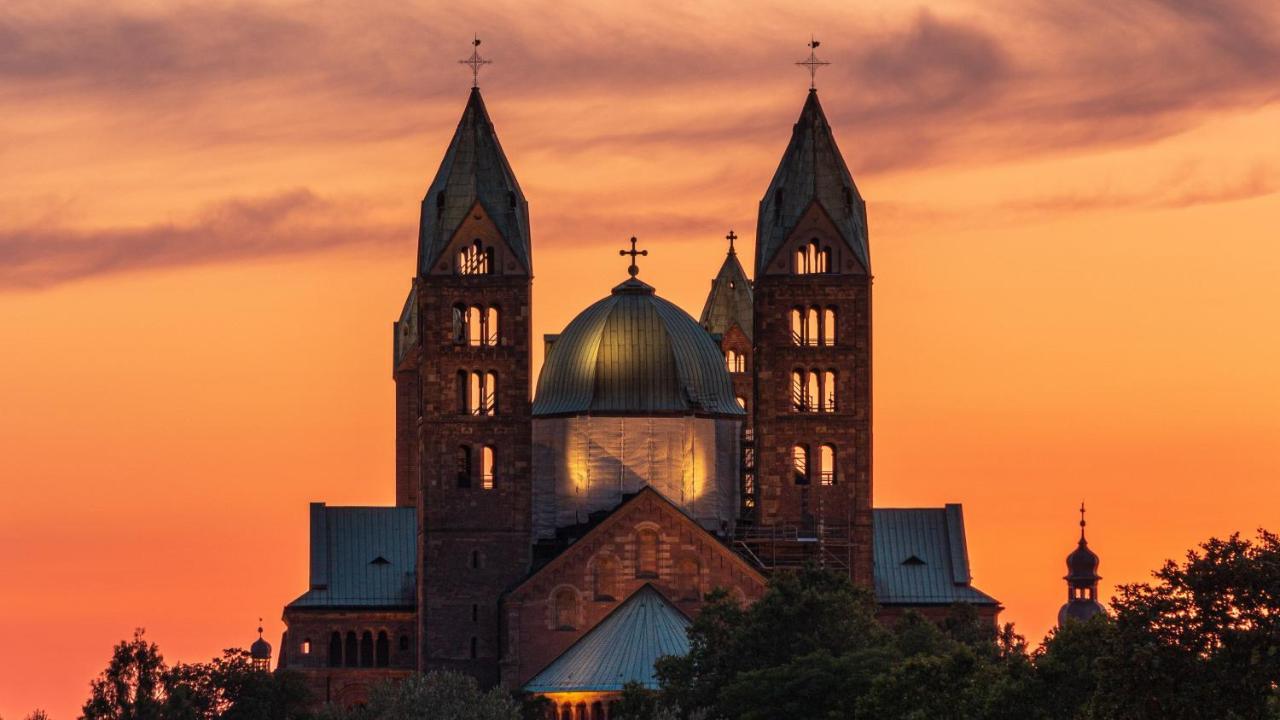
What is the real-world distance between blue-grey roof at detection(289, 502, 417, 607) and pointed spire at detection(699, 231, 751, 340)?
62.8ft

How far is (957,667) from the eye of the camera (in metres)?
115

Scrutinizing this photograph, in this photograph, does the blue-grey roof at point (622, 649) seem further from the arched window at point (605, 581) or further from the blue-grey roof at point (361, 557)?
the blue-grey roof at point (361, 557)

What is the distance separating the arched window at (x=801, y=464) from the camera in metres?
168

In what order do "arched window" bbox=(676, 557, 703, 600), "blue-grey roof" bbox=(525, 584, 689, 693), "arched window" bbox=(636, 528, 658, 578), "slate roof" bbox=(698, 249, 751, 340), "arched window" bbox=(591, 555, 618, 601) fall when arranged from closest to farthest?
1. "blue-grey roof" bbox=(525, 584, 689, 693)
2. "arched window" bbox=(676, 557, 703, 600)
3. "arched window" bbox=(591, 555, 618, 601)
4. "arched window" bbox=(636, 528, 658, 578)
5. "slate roof" bbox=(698, 249, 751, 340)

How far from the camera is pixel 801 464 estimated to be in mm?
168750

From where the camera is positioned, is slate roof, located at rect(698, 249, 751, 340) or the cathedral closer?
the cathedral

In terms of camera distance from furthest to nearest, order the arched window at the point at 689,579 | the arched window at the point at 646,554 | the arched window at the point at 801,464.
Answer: the arched window at the point at 801,464, the arched window at the point at 646,554, the arched window at the point at 689,579

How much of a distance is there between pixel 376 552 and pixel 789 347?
25.7 m

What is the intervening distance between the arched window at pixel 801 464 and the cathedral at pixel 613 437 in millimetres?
143

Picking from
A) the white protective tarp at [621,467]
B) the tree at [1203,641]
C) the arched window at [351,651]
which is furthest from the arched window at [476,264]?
the tree at [1203,641]

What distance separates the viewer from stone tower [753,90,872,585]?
16675 cm

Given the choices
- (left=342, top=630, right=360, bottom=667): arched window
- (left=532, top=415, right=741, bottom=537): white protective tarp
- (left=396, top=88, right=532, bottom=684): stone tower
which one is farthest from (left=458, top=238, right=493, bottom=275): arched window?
(left=342, top=630, right=360, bottom=667): arched window

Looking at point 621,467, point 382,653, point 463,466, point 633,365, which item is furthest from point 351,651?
point 633,365

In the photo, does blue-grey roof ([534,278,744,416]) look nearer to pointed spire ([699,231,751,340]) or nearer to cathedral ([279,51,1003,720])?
cathedral ([279,51,1003,720])
